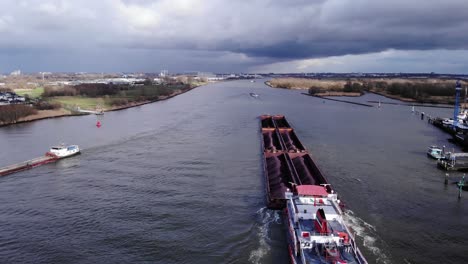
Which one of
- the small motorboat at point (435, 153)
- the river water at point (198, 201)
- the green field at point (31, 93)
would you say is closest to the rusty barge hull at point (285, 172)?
the river water at point (198, 201)

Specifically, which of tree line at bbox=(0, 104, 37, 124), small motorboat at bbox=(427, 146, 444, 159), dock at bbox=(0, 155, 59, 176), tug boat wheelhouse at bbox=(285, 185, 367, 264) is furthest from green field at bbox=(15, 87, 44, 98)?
tug boat wheelhouse at bbox=(285, 185, 367, 264)

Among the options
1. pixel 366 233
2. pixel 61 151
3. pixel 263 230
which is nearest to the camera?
pixel 366 233

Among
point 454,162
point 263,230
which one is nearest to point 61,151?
point 263,230

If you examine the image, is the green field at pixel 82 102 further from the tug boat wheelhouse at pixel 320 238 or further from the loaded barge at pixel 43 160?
the tug boat wheelhouse at pixel 320 238

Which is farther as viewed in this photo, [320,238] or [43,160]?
[43,160]

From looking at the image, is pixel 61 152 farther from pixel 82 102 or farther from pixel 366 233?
pixel 82 102

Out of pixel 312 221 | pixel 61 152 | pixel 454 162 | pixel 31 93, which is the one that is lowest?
pixel 454 162

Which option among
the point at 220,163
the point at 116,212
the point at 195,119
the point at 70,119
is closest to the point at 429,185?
the point at 220,163

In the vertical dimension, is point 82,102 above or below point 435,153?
above
